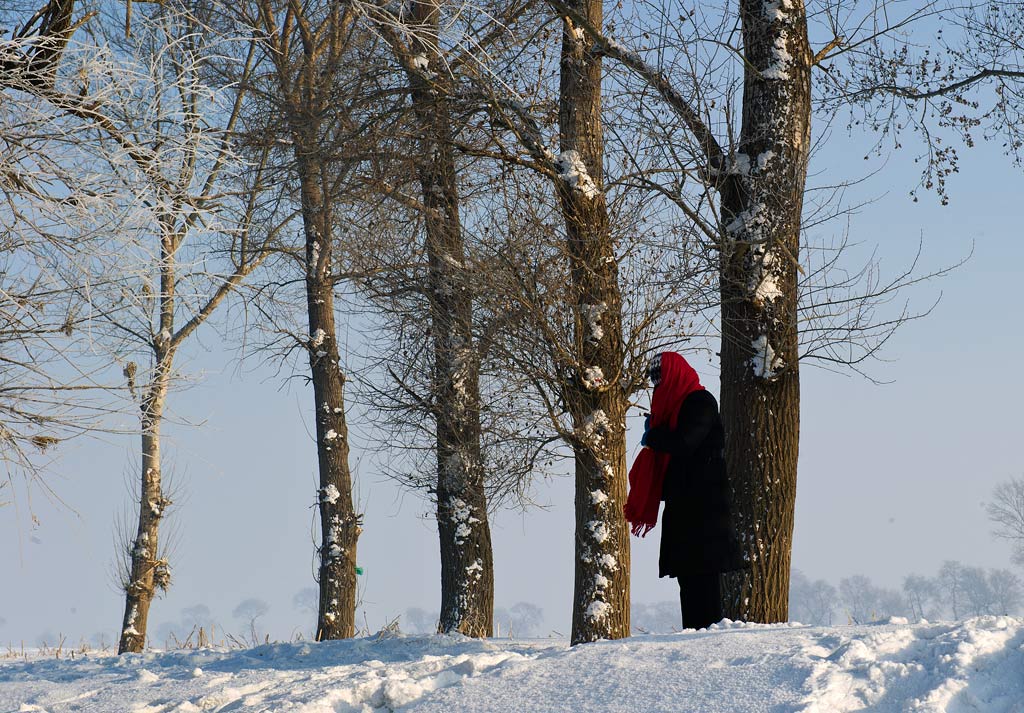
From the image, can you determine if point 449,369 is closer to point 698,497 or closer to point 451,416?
point 451,416

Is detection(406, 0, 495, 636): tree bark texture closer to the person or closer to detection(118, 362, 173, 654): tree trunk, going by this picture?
the person

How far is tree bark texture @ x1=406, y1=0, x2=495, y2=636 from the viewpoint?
8852 mm

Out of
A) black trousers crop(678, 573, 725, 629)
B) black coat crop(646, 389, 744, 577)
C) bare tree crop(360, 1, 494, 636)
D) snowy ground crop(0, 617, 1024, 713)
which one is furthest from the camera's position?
bare tree crop(360, 1, 494, 636)

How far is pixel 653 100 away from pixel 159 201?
13.5ft

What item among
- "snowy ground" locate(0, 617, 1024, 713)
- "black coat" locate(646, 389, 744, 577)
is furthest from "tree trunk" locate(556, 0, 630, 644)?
"snowy ground" locate(0, 617, 1024, 713)

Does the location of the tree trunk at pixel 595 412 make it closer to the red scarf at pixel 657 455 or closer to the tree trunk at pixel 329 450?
the red scarf at pixel 657 455

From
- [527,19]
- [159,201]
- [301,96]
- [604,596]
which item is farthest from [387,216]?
[604,596]

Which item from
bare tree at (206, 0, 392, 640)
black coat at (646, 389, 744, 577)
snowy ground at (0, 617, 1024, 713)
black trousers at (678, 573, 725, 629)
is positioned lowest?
snowy ground at (0, 617, 1024, 713)

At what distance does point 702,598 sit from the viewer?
6633mm

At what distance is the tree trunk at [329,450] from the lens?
1141cm

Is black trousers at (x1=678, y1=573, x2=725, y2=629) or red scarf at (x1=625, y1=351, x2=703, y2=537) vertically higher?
red scarf at (x1=625, y1=351, x2=703, y2=537)

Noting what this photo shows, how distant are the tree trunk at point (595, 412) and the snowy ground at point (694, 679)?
6.39 feet

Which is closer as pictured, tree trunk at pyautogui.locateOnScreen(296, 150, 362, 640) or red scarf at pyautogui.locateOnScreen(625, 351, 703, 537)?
red scarf at pyautogui.locateOnScreen(625, 351, 703, 537)

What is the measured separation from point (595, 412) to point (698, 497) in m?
1.48
